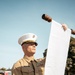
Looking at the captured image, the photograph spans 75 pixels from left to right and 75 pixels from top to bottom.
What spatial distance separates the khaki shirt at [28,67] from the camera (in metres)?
4.25

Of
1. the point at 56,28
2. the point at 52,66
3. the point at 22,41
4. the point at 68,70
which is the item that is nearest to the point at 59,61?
the point at 52,66

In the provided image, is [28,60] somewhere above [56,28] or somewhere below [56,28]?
below

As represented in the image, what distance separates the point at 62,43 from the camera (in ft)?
13.7

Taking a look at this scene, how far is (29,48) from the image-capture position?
4.46 meters

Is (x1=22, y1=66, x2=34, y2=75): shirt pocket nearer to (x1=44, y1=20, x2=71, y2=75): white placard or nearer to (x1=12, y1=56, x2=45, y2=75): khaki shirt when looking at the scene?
(x1=12, y1=56, x2=45, y2=75): khaki shirt

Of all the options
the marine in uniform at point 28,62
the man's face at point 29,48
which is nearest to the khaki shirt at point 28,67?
the marine in uniform at point 28,62

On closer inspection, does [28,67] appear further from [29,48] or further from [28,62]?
[29,48]

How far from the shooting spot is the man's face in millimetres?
4441

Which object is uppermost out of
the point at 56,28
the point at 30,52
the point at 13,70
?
the point at 56,28

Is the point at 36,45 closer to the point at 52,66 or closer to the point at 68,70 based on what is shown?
the point at 52,66

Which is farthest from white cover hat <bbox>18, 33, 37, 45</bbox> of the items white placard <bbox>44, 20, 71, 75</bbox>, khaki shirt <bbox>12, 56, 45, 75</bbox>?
white placard <bbox>44, 20, 71, 75</bbox>

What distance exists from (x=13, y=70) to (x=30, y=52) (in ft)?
1.45

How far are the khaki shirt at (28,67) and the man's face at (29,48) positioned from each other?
10 centimetres

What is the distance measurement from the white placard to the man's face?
0.54m
